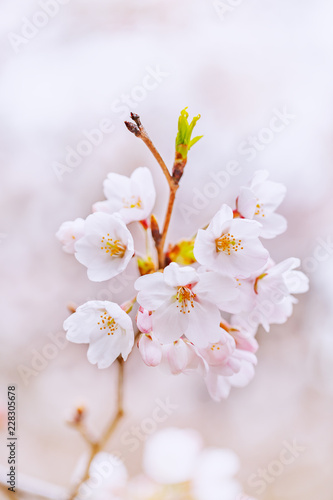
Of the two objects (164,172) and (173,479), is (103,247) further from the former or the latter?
(173,479)

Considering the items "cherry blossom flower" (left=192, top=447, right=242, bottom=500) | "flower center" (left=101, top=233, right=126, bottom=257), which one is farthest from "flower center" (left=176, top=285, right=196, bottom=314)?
"cherry blossom flower" (left=192, top=447, right=242, bottom=500)

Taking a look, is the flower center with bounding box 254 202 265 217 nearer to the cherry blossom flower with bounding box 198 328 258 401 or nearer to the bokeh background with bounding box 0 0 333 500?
the cherry blossom flower with bounding box 198 328 258 401

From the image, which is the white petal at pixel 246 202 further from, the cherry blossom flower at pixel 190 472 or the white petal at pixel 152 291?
the cherry blossom flower at pixel 190 472

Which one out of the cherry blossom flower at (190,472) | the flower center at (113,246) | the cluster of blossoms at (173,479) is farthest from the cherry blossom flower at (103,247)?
the cherry blossom flower at (190,472)

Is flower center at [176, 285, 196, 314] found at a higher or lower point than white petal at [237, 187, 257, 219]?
lower

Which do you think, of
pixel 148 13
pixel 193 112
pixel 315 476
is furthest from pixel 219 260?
pixel 315 476

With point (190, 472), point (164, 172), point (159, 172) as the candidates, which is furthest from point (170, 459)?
point (159, 172)
